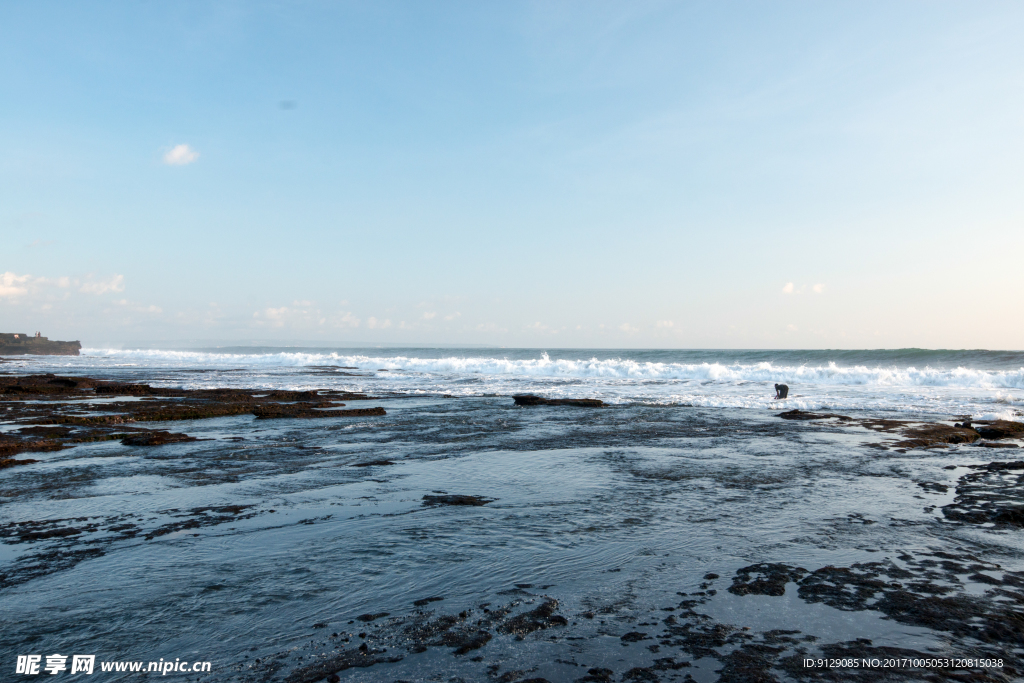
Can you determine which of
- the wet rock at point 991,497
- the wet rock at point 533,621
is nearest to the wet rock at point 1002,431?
the wet rock at point 991,497

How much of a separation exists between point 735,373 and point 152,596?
1303 inches

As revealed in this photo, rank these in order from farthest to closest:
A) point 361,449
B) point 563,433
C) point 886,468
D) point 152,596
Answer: point 563,433, point 361,449, point 886,468, point 152,596

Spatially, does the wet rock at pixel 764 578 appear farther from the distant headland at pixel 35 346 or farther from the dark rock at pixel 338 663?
the distant headland at pixel 35 346

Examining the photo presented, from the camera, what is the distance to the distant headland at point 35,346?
255 feet

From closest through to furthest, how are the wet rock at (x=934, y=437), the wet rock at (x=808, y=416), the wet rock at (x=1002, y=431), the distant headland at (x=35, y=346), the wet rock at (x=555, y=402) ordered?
the wet rock at (x=934, y=437) → the wet rock at (x=1002, y=431) → the wet rock at (x=808, y=416) → the wet rock at (x=555, y=402) → the distant headland at (x=35, y=346)

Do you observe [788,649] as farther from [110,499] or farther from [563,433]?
[563,433]

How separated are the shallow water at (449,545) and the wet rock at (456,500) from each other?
0.16 m

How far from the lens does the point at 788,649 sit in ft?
11.1

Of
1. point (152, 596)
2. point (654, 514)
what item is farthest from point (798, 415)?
point (152, 596)

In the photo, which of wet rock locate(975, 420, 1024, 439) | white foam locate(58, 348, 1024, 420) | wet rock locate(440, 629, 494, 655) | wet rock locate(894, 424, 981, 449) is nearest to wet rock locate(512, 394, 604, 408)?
white foam locate(58, 348, 1024, 420)

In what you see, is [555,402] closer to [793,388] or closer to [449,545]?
[793,388]

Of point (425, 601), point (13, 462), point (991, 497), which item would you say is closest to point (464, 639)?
point (425, 601)

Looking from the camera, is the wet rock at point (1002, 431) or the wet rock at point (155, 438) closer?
the wet rock at point (155, 438)

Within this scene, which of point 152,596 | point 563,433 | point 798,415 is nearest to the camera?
point 152,596
